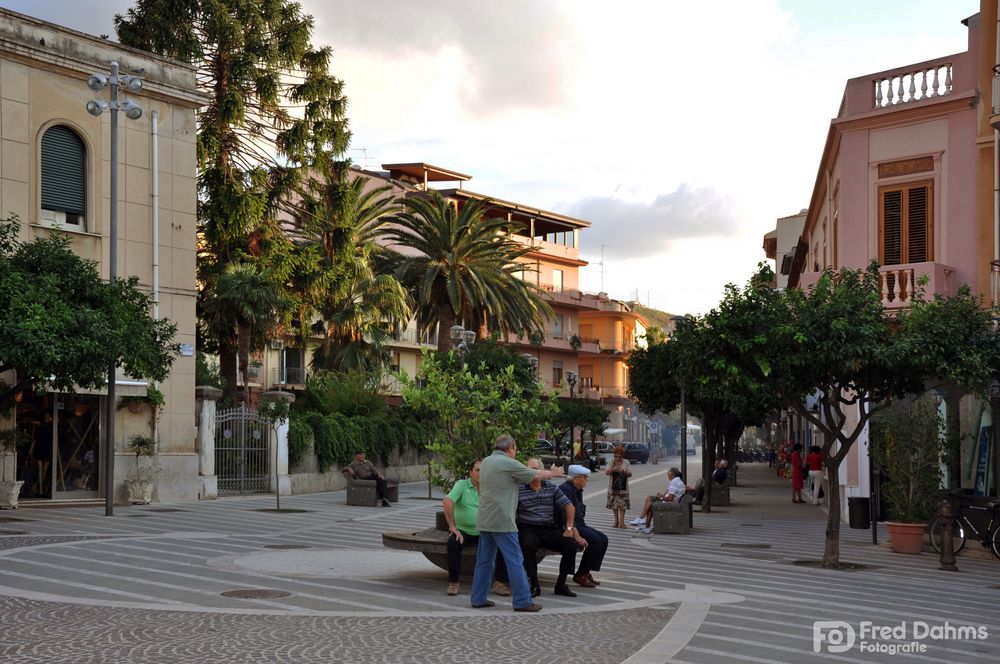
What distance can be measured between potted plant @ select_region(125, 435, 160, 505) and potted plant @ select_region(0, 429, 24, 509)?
2582mm

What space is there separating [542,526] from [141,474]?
59.7 ft

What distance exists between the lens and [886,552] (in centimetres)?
1948

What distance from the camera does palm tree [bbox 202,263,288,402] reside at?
121 ft

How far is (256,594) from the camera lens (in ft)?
40.2

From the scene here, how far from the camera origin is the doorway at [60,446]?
26.9 meters

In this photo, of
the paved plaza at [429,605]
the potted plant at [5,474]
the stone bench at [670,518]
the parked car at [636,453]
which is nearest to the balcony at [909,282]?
the paved plaza at [429,605]

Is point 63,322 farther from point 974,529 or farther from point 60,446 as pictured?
point 974,529

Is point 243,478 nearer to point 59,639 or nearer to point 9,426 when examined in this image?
point 9,426

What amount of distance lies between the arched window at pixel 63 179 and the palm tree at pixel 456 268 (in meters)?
19.6

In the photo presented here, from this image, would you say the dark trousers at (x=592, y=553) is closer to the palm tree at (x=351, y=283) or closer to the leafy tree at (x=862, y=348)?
the leafy tree at (x=862, y=348)

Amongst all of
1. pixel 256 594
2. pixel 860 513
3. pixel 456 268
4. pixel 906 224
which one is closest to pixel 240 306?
pixel 456 268

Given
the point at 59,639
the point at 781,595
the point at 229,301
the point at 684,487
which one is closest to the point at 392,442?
the point at 229,301

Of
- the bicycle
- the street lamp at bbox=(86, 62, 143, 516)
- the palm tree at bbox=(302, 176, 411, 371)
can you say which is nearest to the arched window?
the street lamp at bbox=(86, 62, 143, 516)

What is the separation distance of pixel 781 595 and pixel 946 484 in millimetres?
10917
